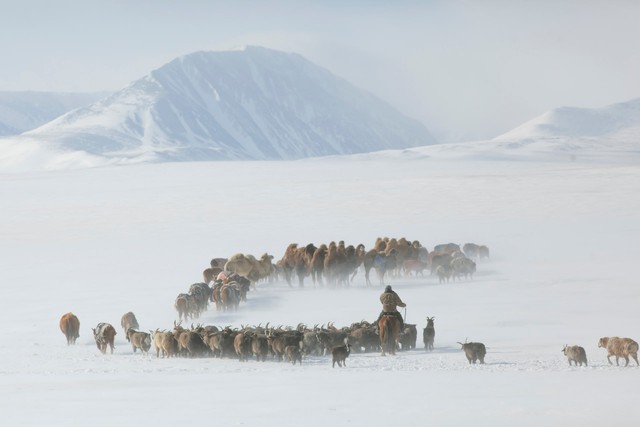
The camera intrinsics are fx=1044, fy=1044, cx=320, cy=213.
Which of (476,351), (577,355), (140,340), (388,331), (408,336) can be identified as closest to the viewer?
(577,355)

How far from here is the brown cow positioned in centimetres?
2352

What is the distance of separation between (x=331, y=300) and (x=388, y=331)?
8.70m

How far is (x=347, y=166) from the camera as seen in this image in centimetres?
9988

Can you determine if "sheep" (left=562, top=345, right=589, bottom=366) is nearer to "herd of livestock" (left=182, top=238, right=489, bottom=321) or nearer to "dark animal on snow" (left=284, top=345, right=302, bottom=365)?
"dark animal on snow" (left=284, top=345, right=302, bottom=365)

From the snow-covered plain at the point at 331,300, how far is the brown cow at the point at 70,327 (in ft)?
1.83

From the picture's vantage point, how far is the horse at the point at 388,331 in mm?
20484

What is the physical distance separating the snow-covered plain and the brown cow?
56cm

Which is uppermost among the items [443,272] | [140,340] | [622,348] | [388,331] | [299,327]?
[443,272]

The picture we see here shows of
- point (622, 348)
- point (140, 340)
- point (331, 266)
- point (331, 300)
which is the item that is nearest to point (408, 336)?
point (622, 348)

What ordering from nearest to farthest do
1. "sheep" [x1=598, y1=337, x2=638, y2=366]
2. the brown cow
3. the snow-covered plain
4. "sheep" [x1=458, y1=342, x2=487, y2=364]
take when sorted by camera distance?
the snow-covered plain → "sheep" [x1=598, y1=337, x2=638, y2=366] → "sheep" [x1=458, y1=342, x2=487, y2=364] → the brown cow

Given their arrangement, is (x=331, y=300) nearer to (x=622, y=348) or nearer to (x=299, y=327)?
(x=299, y=327)

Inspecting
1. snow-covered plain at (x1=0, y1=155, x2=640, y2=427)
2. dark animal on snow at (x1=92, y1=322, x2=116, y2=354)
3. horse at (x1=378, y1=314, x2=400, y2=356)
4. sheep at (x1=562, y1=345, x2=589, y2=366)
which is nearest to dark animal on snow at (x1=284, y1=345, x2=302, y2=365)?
snow-covered plain at (x1=0, y1=155, x2=640, y2=427)

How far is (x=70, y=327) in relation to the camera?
23.5m

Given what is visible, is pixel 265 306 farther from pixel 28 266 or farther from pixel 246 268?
pixel 28 266
